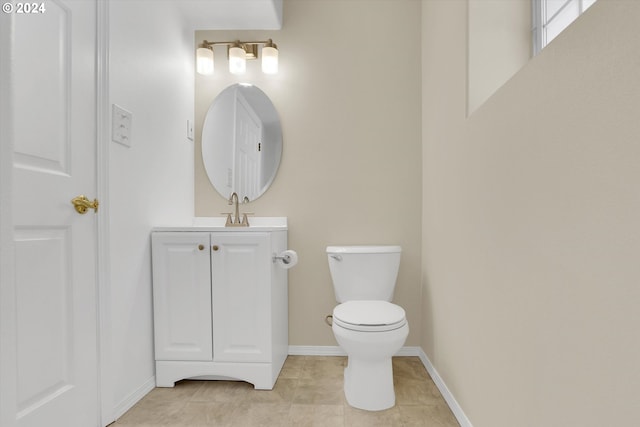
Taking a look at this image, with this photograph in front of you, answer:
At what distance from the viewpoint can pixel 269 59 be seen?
231 centimetres

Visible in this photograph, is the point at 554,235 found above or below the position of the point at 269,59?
below

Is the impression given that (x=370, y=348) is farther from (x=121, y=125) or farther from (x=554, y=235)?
(x=121, y=125)

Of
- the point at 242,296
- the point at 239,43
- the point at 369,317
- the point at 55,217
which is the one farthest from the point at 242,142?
the point at 369,317

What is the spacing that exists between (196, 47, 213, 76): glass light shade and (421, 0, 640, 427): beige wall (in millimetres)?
1510

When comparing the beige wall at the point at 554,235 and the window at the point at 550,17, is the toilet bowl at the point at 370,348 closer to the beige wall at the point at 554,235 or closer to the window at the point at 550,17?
the beige wall at the point at 554,235

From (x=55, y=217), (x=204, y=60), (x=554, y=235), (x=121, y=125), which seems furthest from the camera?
(x=204, y=60)

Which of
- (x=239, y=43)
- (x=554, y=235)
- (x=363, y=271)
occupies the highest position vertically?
(x=239, y=43)

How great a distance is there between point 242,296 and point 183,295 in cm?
30

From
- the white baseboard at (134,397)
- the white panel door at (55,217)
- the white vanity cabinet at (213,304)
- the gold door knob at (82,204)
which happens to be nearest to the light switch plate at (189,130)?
the white vanity cabinet at (213,304)

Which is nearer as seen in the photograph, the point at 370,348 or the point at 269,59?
the point at 370,348

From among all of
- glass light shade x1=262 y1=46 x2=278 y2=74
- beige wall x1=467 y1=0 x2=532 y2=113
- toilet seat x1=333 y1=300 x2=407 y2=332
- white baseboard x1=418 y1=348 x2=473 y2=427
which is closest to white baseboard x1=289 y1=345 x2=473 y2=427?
white baseboard x1=418 y1=348 x2=473 y2=427

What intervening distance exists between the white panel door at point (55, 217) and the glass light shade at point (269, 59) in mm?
1021

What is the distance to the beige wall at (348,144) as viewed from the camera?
2.35 meters

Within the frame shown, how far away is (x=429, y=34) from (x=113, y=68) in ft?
5.60
